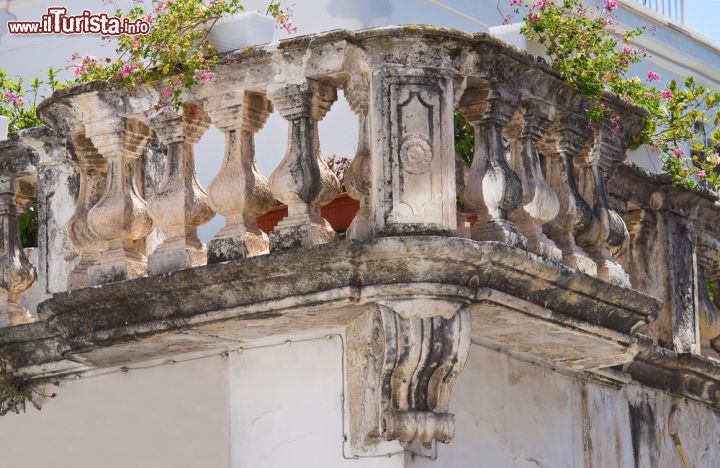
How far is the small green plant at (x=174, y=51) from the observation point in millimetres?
8773

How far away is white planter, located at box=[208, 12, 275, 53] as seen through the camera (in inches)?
354

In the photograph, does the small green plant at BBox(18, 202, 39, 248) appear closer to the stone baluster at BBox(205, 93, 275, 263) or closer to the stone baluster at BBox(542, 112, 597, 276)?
the stone baluster at BBox(205, 93, 275, 263)

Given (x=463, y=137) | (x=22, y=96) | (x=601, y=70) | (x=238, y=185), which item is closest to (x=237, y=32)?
(x=238, y=185)

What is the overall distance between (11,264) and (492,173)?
2759 mm

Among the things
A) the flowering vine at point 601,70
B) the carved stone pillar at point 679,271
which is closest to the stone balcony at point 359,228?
the flowering vine at point 601,70

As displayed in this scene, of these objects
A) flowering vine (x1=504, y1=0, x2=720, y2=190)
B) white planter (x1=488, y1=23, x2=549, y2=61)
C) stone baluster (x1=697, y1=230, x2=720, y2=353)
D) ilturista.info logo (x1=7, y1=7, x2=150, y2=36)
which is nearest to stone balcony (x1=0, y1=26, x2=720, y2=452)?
flowering vine (x1=504, y1=0, x2=720, y2=190)

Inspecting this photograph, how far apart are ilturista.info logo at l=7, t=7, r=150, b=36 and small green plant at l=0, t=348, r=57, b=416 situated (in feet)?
7.12

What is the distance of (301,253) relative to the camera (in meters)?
8.15

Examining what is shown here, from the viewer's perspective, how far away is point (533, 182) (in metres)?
8.91

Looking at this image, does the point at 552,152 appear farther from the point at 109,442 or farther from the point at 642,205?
the point at 109,442

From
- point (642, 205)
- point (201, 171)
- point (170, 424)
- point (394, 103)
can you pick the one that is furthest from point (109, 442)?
point (642, 205)

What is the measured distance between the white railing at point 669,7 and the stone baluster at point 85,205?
203 inches

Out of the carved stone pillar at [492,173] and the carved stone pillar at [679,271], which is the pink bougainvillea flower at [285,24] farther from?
the carved stone pillar at [679,271]

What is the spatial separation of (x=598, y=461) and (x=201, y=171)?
2.79 m
